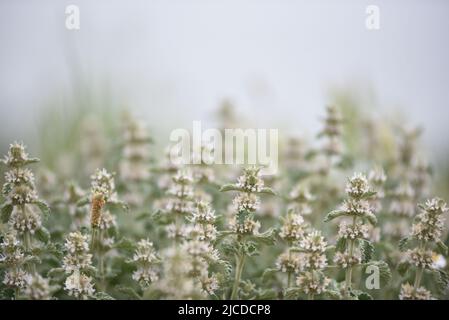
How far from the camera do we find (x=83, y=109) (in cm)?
416

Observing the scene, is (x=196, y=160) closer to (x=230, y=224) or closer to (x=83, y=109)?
(x=230, y=224)

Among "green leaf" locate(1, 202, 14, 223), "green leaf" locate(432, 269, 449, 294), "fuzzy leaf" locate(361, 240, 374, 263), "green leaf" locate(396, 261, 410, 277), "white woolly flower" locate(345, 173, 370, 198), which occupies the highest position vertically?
"white woolly flower" locate(345, 173, 370, 198)

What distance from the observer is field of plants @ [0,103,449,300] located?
2088mm

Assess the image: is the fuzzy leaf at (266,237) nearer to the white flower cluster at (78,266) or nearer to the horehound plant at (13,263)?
the white flower cluster at (78,266)

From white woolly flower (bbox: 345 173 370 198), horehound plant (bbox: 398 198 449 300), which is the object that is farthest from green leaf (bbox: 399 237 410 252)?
white woolly flower (bbox: 345 173 370 198)

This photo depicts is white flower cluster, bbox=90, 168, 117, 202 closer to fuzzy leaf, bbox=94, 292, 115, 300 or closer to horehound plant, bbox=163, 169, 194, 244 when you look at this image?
horehound plant, bbox=163, 169, 194, 244

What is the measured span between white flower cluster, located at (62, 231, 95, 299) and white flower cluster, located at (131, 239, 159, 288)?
0.18 meters

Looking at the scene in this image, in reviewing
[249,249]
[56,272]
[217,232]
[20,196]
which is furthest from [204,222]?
[20,196]

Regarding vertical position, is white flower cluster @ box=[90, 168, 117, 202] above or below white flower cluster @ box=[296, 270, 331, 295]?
above

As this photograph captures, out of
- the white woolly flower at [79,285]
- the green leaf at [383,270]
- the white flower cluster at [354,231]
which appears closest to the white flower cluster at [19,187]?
the white woolly flower at [79,285]

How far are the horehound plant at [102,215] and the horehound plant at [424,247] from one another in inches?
40.1

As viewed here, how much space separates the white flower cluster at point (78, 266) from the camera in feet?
6.69
